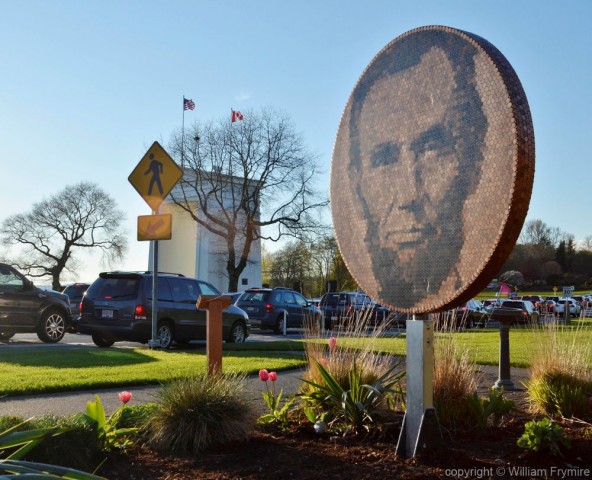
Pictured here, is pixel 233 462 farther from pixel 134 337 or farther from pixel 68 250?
pixel 68 250

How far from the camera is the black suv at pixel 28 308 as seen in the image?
16.5m

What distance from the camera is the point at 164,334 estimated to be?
15.8m

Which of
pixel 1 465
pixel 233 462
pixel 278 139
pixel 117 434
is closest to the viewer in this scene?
pixel 1 465

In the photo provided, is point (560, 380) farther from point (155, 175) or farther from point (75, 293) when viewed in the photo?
point (75, 293)

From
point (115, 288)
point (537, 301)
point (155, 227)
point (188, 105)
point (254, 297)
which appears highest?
point (188, 105)

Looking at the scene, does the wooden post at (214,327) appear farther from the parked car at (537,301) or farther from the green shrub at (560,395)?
the parked car at (537,301)

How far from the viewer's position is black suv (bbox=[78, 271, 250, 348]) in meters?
15.3

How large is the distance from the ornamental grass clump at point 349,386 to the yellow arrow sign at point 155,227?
872 cm

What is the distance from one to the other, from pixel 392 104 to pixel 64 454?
2979 millimetres

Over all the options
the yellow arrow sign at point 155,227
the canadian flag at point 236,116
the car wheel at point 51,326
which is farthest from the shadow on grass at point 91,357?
the canadian flag at point 236,116

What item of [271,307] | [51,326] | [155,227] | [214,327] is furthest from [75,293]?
[214,327]

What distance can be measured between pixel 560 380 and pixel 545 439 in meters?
2.01

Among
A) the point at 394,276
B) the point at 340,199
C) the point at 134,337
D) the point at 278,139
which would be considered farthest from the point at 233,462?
the point at 278,139

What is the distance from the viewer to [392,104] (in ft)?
15.7
